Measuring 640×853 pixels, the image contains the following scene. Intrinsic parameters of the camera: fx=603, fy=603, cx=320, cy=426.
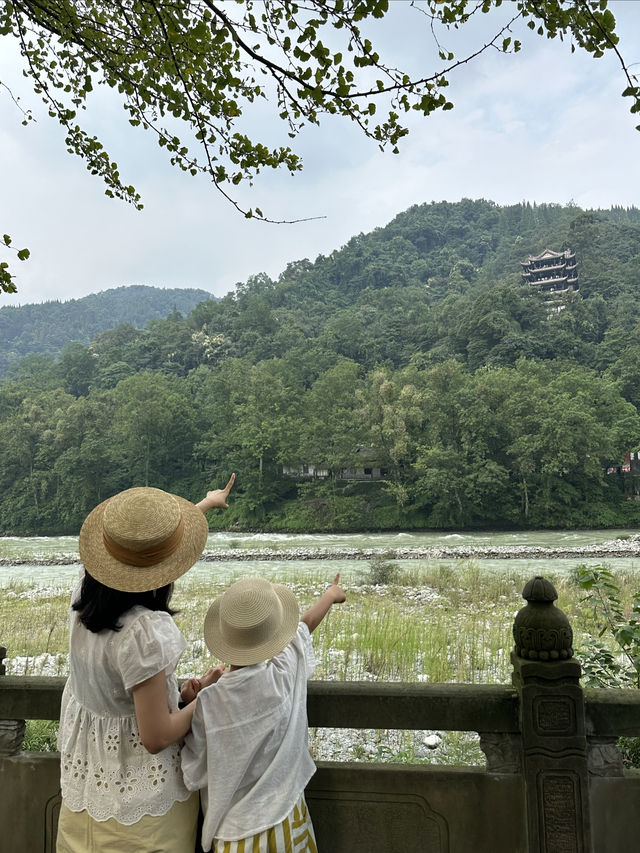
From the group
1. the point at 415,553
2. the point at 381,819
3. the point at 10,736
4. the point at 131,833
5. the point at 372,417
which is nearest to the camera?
the point at 131,833

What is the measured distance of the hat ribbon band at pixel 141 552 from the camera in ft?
4.56

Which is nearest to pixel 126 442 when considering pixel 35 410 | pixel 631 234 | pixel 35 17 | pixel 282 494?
pixel 35 410

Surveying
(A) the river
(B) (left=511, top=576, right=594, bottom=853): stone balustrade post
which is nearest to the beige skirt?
(B) (left=511, top=576, right=594, bottom=853): stone balustrade post

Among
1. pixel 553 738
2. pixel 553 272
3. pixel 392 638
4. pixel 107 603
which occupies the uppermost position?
pixel 553 272

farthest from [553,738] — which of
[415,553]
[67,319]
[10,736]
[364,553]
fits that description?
[67,319]

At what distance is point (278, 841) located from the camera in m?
1.39

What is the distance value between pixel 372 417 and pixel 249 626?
1183 inches

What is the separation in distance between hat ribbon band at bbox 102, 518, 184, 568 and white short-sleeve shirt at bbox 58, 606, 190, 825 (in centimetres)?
12

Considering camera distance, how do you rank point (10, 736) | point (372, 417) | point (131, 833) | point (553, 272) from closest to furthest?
point (131, 833)
point (10, 736)
point (372, 417)
point (553, 272)

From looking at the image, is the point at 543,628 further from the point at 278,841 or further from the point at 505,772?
the point at 278,841

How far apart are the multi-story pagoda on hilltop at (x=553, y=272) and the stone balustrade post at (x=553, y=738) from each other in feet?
175

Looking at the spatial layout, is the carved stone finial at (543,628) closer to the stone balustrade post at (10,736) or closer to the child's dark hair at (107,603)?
the child's dark hair at (107,603)

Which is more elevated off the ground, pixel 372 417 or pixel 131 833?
pixel 131 833

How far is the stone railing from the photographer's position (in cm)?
180
